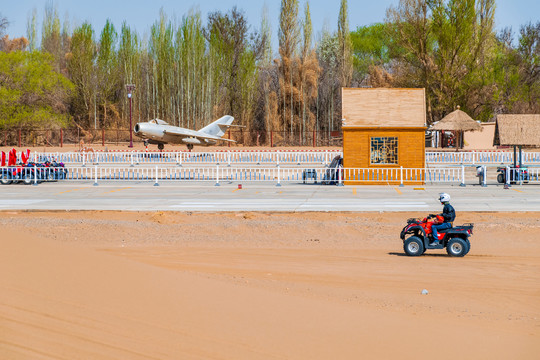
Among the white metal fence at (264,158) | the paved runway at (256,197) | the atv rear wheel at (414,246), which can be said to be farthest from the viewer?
the white metal fence at (264,158)

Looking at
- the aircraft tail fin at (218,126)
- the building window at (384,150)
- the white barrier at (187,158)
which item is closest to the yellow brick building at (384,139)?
the building window at (384,150)

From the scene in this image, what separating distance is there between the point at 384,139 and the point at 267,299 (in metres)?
20.7

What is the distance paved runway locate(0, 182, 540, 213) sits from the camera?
69.9 feet

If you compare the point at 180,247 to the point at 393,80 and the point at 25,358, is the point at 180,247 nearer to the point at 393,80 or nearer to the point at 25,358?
the point at 25,358

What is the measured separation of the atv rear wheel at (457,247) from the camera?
43.3 ft

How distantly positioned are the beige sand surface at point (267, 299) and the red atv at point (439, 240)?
249 mm

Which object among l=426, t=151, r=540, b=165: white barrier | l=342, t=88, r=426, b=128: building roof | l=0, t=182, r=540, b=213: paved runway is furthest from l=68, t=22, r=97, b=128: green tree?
l=342, t=88, r=426, b=128: building roof

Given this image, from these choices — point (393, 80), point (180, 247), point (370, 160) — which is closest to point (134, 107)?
point (393, 80)

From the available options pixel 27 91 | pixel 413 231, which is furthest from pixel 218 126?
pixel 413 231

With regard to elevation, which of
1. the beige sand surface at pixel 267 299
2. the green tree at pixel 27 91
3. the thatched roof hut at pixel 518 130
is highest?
the green tree at pixel 27 91

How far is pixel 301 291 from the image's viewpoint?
407 inches

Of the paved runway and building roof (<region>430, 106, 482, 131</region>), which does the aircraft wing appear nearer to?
building roof (<region>430, 106, 482, 131</region>)

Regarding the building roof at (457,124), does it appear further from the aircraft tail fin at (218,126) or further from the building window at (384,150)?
the aircraft tail fin at (218,126)

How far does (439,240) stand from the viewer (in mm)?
13359
